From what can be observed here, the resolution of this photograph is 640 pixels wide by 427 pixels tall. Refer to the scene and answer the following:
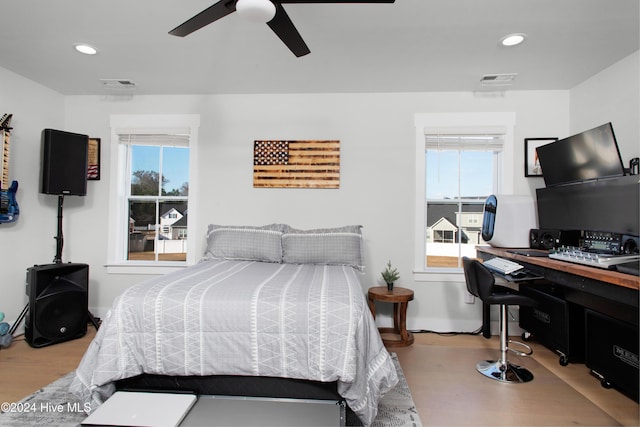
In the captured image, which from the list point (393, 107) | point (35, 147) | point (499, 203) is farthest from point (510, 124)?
point (35, 147)

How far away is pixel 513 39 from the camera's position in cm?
229

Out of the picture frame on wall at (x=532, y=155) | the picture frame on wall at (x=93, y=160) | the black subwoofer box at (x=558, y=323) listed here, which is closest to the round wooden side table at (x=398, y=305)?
the black subwoofer box at (x=558, y=323)

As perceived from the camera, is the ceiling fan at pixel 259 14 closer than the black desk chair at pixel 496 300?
Yes

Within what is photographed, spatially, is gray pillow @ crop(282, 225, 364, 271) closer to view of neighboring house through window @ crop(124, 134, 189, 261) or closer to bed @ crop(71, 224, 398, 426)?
bed @ crop(71, 224, 398, 426)

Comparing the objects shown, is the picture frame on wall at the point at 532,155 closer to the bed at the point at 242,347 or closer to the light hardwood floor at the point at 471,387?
the light hardwood floor at the point at 471,387

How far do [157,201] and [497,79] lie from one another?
374cm

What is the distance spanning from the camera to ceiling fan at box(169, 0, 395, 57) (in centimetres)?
142

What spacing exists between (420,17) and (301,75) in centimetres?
121

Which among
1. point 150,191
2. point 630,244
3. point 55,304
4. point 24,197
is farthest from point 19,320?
point 630,244

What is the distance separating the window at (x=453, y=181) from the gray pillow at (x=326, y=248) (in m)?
0.78

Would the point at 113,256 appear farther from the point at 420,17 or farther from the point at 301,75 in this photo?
the point at 420,17

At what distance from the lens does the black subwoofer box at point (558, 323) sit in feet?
7.77

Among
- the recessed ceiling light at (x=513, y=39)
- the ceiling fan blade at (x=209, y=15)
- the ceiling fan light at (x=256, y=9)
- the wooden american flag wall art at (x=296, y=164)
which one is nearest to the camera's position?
the ceiling fan light at (x=256, y=9)

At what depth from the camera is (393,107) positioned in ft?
10.9
